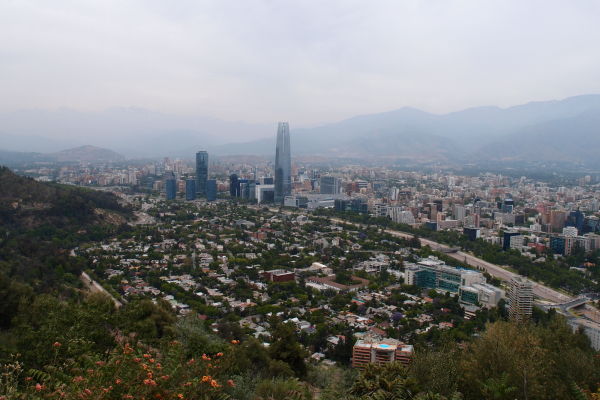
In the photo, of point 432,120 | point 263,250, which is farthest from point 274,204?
point 432,120

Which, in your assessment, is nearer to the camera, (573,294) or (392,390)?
(392,390)

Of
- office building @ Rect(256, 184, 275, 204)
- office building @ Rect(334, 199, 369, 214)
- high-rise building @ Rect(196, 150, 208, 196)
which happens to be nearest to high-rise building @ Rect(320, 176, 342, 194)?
office building @ Rect(256, 184, 275, 204)

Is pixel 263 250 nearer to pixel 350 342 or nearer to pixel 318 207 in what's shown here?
pixel 350 342

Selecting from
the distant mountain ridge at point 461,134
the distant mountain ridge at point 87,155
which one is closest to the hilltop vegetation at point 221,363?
the distant mountain ridge at point 87,155

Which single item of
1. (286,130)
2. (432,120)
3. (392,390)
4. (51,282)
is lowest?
(51,282)

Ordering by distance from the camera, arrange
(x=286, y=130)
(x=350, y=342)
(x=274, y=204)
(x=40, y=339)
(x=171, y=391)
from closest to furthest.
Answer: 1. (x=171, y=391)
2. (x=40, y=339)
3. (x=350, y=342)
4. (x=274, y=204)
5. (x=286, y=130)

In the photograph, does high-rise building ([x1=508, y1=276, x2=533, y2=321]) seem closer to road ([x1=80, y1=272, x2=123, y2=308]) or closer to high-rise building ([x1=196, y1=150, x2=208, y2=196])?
road ([x1=80, y1=272, x2=123, y2=308])
